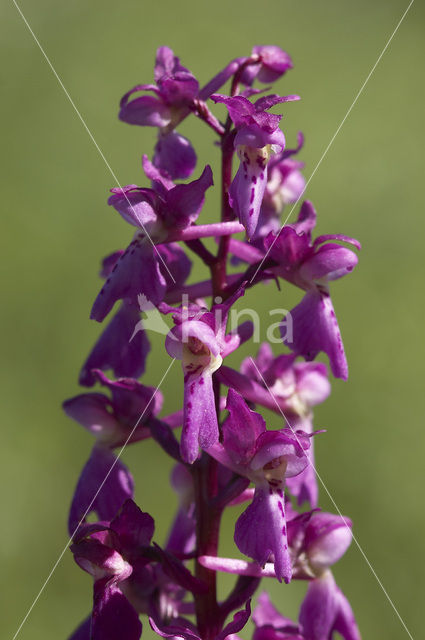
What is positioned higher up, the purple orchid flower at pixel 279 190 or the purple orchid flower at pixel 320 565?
the purple orchid flower at pixel 279 190

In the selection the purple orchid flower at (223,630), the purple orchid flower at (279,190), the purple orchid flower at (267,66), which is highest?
the purple orchid flower at (267,66)

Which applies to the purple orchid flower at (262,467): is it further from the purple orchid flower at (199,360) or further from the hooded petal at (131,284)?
the hooded petal at (131,284)

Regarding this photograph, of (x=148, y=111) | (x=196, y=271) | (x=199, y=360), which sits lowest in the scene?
(x=196, y=271)

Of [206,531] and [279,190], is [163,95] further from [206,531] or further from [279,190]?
[206,531]

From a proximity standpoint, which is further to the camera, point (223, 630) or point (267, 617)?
point (267, 617)

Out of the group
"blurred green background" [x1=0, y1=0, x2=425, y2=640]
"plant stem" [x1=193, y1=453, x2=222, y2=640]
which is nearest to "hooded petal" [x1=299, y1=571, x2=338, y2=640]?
"plant stem" [x1=193, y1=453, x2=222, y2=640]

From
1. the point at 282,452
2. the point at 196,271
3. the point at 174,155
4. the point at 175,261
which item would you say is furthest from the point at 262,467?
the point at 196,271

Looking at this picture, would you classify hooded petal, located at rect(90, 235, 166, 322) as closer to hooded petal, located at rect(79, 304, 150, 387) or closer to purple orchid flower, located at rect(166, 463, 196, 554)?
hooded petal, located at rect(79, 304, 150, 387)

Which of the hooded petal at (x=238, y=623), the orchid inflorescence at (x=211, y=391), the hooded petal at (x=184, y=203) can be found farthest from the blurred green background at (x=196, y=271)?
the hooded petal at (x=184, y=203)

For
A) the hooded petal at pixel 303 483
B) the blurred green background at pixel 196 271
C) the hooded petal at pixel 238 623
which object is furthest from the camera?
the blurred green background at pixel 196 271
